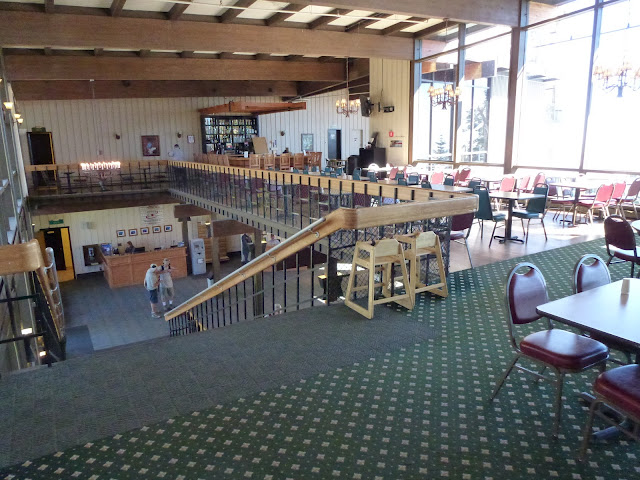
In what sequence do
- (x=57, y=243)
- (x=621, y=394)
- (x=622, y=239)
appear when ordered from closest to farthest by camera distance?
(x=621, y=394) → (x=622, y=239) → (x=57, y=243)

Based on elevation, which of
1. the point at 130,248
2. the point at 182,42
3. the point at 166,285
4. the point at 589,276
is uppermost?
the point at 182,42

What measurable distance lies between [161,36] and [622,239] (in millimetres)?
9098

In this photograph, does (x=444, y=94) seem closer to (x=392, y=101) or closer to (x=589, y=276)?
(x=392, y=101)

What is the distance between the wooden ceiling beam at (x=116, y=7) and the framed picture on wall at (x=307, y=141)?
11.4m

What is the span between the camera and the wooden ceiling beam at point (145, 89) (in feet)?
46.7

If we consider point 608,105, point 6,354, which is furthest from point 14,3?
point 608,105

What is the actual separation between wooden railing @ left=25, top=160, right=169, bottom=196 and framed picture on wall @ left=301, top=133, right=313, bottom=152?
596 cm

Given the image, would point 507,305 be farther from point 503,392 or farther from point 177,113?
point 177,113

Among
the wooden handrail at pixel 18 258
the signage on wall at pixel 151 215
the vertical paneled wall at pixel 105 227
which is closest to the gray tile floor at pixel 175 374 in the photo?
the wooden handrail at pixel 18 258

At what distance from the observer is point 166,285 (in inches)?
492

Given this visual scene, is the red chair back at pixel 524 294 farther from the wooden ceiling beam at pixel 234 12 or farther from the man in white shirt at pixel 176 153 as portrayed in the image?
the man in white shirt at pixel 176 153

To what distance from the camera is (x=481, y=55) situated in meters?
12.5

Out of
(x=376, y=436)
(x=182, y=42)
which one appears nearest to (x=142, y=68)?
(x=182, y=42)

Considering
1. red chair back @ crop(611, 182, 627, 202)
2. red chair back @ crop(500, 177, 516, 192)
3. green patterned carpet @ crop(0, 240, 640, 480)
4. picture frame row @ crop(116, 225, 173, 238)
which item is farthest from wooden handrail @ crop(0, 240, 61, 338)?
picture frame row @ crop(116, 225, 173, 238)
